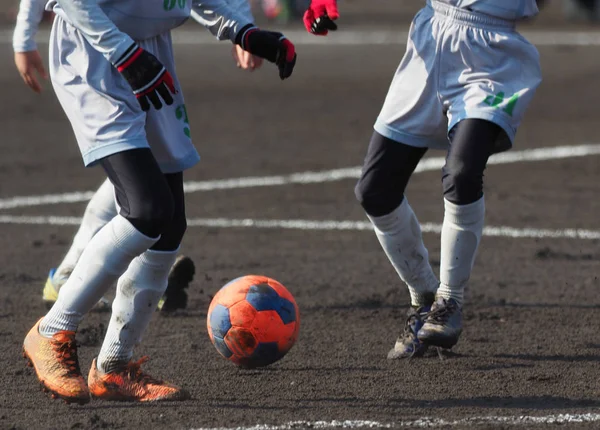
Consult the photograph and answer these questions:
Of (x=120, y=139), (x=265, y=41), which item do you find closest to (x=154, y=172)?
(x=120, y=139)

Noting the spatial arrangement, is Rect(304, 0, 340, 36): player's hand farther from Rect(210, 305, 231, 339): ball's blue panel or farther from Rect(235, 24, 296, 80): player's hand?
Rect(210, 305, 231, 339): ball's blue panel

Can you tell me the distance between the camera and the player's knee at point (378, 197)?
245 inches

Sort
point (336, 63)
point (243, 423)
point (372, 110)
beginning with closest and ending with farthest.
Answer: point (243, 423) < point (372, 110) < point (336, 63)

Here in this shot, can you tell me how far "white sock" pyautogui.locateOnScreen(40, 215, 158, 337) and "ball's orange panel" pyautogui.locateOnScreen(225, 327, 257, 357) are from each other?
870mm

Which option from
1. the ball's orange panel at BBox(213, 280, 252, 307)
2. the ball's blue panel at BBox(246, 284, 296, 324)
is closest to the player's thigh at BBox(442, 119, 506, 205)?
the ball's blue panel at BBox(246, 284, 296, 324)

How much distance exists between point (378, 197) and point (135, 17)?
1.65 metres

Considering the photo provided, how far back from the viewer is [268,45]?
557 cm

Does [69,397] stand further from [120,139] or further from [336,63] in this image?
[336,63]

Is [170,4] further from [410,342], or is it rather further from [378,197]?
[410,342]

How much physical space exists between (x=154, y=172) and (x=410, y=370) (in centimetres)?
169

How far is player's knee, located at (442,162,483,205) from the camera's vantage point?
5789mm

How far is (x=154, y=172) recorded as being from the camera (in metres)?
5.03

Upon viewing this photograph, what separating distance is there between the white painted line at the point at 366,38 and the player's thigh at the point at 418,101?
17.9 meters

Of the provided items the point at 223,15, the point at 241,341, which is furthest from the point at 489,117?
the point at 241,341
